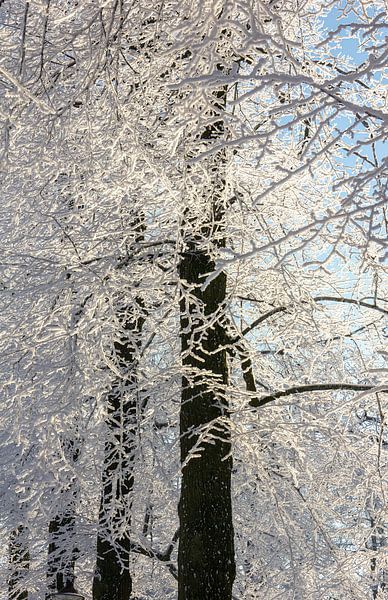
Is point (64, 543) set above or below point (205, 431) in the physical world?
above

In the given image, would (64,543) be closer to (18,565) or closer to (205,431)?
(18,565)

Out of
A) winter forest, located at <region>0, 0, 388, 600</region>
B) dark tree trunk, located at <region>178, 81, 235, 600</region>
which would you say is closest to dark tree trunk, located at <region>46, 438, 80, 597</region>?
winter forest, located at <region>0, 0, 388, 600</region>

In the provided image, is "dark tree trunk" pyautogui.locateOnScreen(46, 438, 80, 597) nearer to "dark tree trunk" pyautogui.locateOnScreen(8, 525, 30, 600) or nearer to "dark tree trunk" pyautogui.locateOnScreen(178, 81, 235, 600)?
"dark tree trunk" pyautogui.locateOnScreen(8, 525, 30, 600)

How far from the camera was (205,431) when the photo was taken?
6363mm

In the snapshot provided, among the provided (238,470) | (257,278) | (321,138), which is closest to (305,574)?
(238,470)

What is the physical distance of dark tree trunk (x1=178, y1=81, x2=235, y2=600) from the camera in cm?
601

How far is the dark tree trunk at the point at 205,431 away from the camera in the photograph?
237 inches

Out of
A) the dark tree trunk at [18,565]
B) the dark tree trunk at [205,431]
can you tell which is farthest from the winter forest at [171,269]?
the dark tree trunk at [18,565]

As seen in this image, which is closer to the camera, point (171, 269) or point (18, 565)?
point (171, 269)

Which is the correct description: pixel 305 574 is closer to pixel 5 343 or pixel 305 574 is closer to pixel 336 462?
pixel 336 462

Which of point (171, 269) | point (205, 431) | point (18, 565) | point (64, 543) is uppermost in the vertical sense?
point (171, 269)

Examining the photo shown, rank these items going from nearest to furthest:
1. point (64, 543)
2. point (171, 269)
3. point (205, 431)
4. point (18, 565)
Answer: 1. point (205, 431)
2. point (171, 269)
3. point (64, 543)
4. point (18, 565)

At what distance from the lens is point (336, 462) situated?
8.84 metres

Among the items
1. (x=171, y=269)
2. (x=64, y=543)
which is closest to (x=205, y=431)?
(x=171, y=269)
